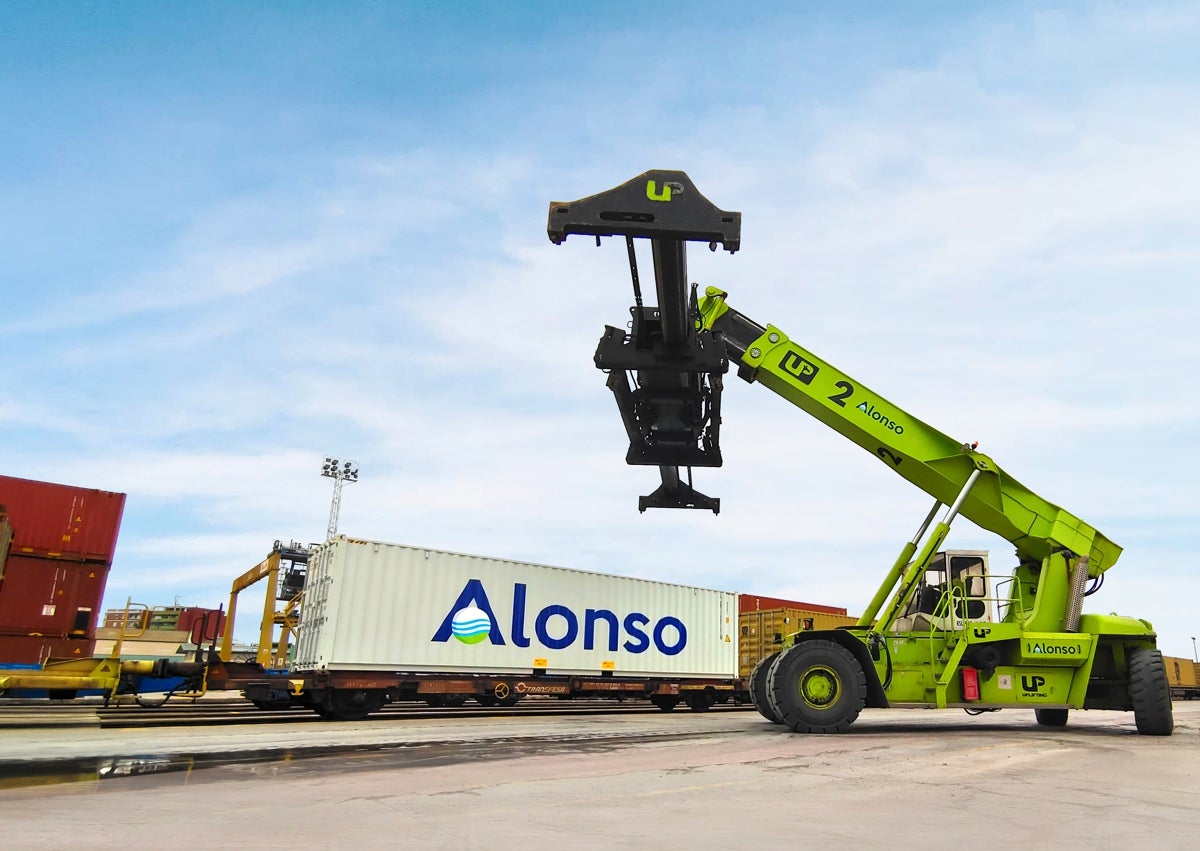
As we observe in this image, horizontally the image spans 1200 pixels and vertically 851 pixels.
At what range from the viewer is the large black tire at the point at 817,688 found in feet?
39.3

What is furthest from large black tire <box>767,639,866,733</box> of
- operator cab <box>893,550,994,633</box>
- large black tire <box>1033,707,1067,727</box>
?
large black tire <box>1033,707,1067,727</box>

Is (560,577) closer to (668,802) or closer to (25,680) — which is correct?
(25,680)

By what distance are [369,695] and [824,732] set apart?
9.09 metres

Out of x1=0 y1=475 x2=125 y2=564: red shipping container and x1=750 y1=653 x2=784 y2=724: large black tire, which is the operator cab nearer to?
x1=750 y1=653 x2=784 y2=724: large black tire

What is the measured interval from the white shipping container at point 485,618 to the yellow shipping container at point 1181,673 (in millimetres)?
36054

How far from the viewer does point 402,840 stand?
449 cm

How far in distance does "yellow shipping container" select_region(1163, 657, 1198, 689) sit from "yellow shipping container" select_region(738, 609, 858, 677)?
28.0m

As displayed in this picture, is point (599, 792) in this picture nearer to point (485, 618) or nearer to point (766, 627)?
point (485, 618)

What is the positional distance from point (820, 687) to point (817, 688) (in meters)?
0.05

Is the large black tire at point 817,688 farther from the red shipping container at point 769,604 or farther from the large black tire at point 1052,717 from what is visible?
the red shipping container at point 769,604

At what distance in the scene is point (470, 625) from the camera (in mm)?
17391

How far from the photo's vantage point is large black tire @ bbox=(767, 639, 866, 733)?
39.3 ft

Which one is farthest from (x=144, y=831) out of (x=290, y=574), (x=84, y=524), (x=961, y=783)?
(x=290, y=574)

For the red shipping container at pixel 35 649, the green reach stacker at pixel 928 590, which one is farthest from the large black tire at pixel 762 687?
the red shipping container at pixel 35 649
